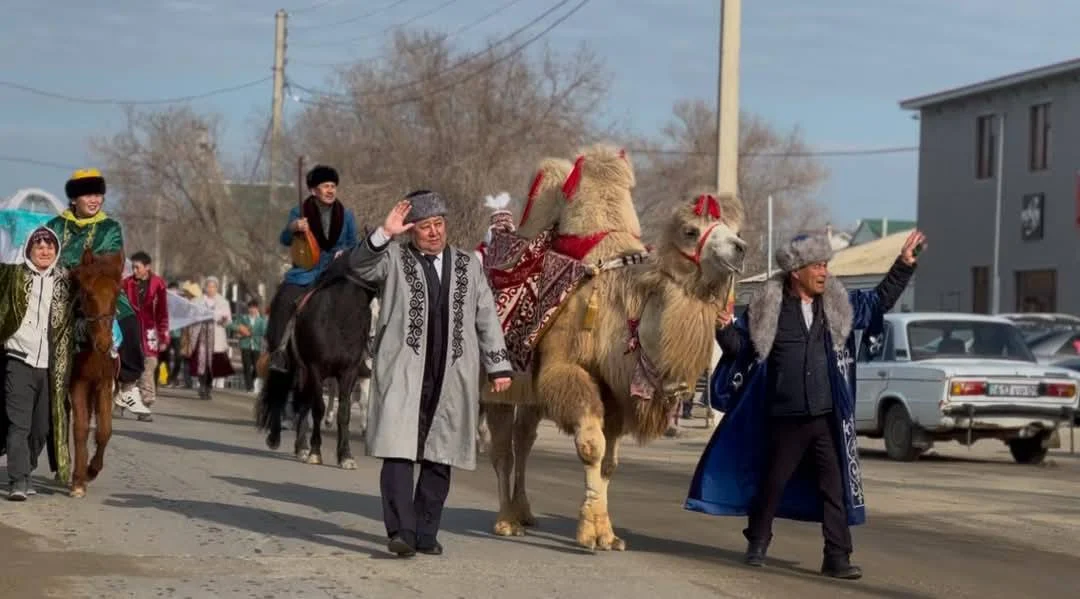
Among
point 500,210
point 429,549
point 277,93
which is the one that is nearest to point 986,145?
point 277,93

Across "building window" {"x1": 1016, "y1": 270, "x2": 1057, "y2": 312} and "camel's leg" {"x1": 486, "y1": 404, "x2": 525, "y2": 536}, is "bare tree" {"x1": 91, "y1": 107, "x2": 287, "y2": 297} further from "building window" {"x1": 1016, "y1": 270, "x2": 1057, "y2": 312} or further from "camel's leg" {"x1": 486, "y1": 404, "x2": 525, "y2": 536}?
"camel's leg" {"x1": 486, "y1": 404, "x2": 525, "y2": 536}

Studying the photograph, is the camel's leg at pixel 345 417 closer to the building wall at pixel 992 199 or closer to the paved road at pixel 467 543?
the paved road at pixel 467 543

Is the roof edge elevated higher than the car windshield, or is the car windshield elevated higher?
the roof edge

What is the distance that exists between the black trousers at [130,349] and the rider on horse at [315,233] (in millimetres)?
3855

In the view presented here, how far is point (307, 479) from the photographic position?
14.9 m

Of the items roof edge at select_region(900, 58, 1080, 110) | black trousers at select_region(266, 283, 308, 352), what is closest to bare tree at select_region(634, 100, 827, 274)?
roof edge at select_region(900, 58, 1080, 110)

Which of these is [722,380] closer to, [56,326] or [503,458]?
[503,458]

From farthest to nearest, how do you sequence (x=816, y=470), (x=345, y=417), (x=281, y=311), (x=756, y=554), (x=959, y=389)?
(x=959, y=389)
(x=281, y=311)
(x=345, y=417)
(x=756, y=554)
(x=816, y=470)

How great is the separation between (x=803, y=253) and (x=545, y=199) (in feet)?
7.73

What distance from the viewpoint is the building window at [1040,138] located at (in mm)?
48969

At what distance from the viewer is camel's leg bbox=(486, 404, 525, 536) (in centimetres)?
1137

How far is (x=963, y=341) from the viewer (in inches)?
839

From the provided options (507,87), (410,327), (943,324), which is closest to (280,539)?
(410,327)

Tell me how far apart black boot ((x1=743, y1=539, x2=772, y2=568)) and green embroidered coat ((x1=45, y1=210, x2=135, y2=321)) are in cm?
537
